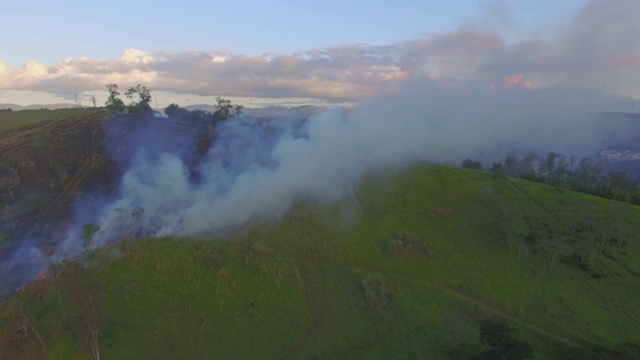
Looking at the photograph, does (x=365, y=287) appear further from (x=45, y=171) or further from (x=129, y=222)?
(x=45, y=171)

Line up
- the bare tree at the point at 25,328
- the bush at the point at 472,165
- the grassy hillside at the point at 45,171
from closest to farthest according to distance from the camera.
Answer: the bare tree at the point at 25,328 < the grassy hillside at the point at 45,171 < the bush at the point at 472,165

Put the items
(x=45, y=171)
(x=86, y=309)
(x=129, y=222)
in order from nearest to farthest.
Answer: (x=86, y=309) < (x=129, y=222) < (x=45, y=171)

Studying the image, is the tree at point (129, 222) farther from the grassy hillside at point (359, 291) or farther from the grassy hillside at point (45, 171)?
the grassy hillside at point (45, 171)

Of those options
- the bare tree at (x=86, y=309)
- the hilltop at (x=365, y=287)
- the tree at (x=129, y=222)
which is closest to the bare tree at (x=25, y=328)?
the hilltop at (x=365, y=287)

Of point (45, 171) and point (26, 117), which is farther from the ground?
point (26, 117)

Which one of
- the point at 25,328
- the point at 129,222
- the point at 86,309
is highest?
the point at 129,222

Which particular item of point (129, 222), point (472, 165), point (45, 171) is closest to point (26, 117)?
point (45, 171)

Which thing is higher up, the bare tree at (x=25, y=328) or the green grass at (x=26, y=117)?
the green grass at (x=26, y=117)

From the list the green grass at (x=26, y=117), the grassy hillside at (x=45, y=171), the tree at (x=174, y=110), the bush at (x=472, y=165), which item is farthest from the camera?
the tree at (x=174, y=110)

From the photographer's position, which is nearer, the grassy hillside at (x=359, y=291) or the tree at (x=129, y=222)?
the grassy hillside at (x=359, y=291)

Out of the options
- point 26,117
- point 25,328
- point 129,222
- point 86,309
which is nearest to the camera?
point 86,309

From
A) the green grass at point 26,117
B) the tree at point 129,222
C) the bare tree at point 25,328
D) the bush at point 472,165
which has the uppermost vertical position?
the green grass at point 26,117
